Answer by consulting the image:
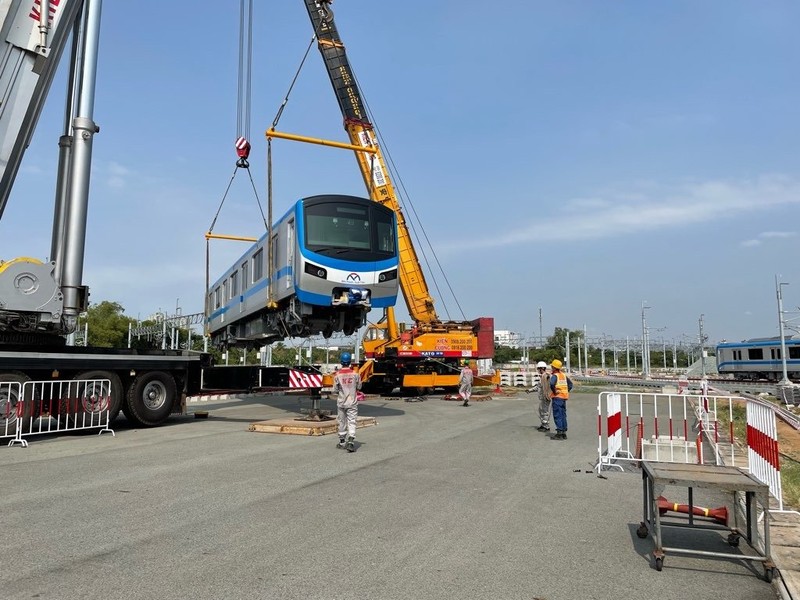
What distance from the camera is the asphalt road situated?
3.96 m

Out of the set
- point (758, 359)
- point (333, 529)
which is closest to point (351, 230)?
point (333, 529)

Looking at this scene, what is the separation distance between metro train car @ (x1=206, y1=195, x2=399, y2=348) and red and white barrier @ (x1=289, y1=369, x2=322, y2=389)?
3.69 ft

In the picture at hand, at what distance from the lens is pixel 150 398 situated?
1313 centimetres

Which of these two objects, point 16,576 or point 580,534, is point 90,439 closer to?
point 16,576

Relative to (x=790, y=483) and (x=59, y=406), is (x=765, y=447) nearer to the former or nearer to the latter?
(x=790, y=483)

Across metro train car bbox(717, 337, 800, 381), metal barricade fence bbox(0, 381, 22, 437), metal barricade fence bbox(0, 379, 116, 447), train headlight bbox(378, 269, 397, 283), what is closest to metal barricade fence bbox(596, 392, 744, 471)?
train headlight bbox(378, 269, 397, 283)

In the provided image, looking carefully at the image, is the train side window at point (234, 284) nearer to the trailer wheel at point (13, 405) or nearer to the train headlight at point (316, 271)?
the train headlight at point (316, 271)

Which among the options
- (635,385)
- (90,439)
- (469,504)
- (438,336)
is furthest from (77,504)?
(635,385)

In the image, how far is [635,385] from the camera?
39.9 metres

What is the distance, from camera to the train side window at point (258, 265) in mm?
14880

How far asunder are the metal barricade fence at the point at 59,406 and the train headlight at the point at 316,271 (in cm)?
457

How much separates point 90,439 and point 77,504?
584cm

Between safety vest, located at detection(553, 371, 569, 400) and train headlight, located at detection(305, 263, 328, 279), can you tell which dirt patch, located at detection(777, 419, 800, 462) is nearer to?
safety vest, located at detection(553, 371, 569, 400)

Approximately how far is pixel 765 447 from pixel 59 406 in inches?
450
